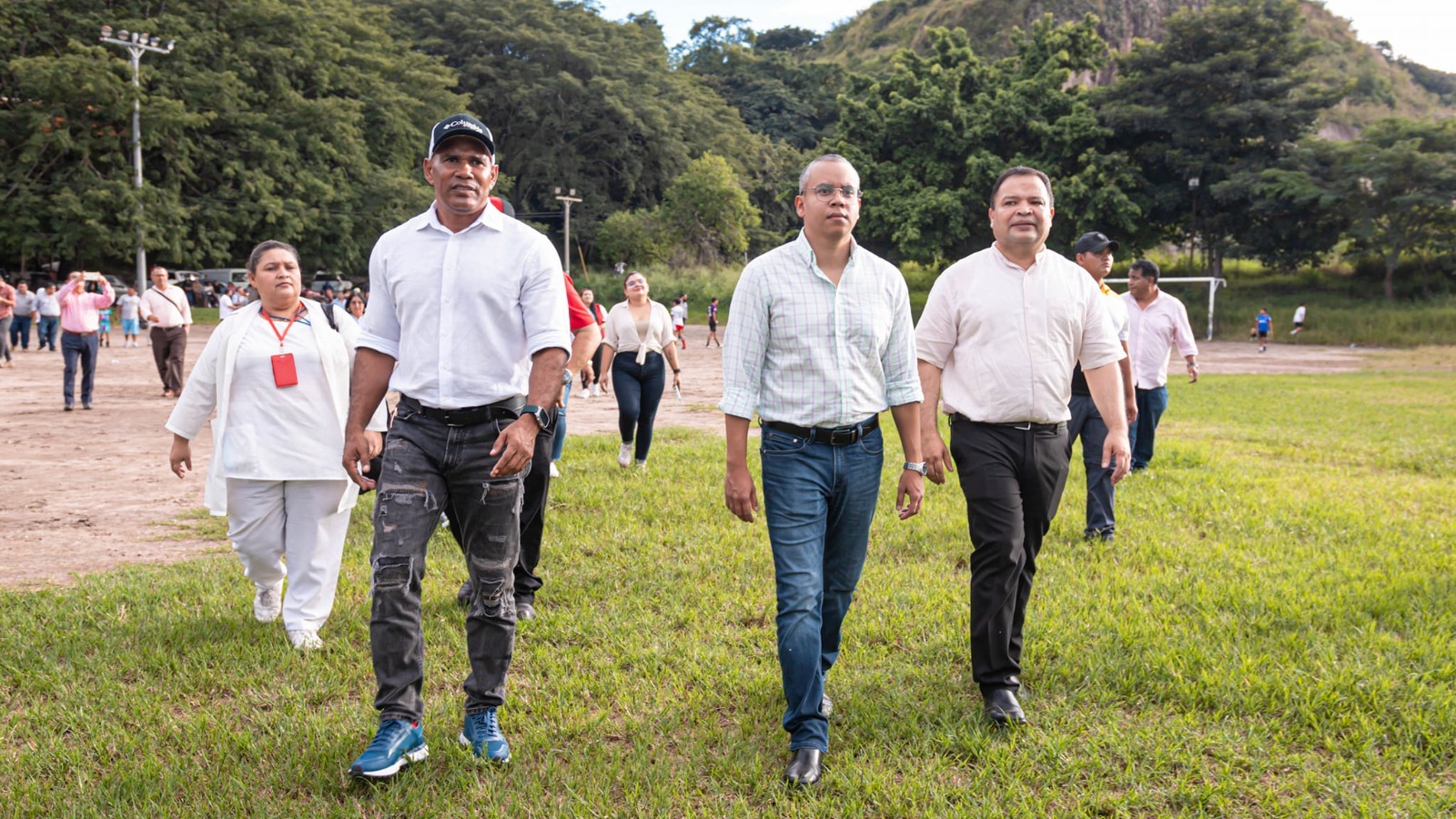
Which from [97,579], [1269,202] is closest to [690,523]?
[97,579]

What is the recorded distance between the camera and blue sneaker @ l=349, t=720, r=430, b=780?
323 centimetres

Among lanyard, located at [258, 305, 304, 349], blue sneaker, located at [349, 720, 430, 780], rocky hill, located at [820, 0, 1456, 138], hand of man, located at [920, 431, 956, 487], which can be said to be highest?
rocky hill, located at [820, 0, 1456, 138]

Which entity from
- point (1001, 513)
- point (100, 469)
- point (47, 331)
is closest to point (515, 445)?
point (1001, 513)

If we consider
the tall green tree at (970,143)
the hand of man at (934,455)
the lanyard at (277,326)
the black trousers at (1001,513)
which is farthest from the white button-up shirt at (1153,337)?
the tall green tree at (970,143)

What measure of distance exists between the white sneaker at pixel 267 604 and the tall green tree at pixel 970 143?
1492 inches

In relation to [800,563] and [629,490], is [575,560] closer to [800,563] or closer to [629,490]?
[629,490]

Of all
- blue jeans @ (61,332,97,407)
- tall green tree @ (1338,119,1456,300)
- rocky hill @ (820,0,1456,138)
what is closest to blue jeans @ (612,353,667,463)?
blue jeans @ (61,332,97,407)

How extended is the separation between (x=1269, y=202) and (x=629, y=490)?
36.3 meters

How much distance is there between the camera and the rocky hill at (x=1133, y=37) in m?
78.5

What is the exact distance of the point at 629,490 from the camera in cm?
826

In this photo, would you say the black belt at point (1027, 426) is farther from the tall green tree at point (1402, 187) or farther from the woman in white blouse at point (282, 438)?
the tall green tree at point (1402, 187)

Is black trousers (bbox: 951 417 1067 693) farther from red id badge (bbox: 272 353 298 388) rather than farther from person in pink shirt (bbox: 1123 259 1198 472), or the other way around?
person in pink shirt (bbox: 1123 259 1198 472)

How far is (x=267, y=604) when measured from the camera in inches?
195

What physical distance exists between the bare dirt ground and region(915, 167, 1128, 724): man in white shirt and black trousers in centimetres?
499
